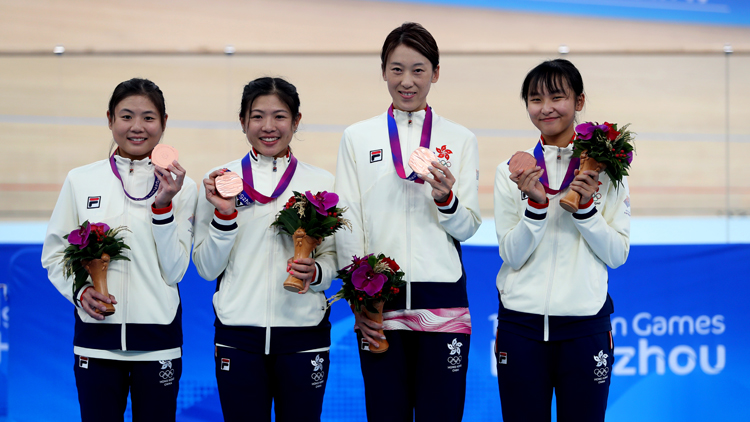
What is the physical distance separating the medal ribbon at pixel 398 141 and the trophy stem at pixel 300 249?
49 cm

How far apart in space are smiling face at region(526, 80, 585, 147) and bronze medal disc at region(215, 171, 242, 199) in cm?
141

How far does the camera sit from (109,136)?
19.9 ft

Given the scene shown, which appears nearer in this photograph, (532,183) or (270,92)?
(532,183)

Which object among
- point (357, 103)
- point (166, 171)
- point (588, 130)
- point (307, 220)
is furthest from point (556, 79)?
point (357, 103)

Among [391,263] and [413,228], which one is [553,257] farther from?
[391,263]

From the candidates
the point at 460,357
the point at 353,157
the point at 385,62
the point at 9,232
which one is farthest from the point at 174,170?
the point at 9,232

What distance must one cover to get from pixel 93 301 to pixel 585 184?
223 cm

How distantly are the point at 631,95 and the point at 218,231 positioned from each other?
14.0 feet

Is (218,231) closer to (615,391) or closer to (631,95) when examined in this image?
(615,391)

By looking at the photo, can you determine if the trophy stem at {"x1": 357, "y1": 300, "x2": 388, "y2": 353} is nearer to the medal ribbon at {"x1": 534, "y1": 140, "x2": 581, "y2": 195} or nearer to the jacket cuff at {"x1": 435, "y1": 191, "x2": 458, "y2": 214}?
the jacket cuff at {"x1": 435, "y1": 191, "x2": 458, "y2": 214}

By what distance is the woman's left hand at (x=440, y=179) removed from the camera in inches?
110

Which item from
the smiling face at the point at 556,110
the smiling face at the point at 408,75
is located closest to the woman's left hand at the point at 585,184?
the smiling face at the point at 556,110

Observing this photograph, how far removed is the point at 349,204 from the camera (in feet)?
9.99

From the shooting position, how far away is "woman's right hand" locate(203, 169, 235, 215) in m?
2.93
